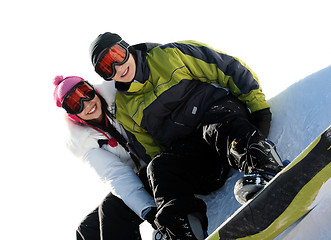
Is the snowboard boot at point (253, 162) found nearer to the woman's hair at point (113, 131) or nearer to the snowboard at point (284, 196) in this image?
the snowboard at point (284, 196)

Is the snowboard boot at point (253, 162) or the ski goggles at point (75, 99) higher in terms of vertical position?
the ski goggles at point (75, 99)

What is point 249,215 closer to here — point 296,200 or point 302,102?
point 296,200

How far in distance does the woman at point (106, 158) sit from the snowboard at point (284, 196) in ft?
2.89

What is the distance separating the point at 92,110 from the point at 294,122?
1.36m

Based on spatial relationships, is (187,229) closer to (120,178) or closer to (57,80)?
(120,178)

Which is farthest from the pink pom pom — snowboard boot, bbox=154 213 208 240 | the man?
snowboard boot, bbox=154 213 208 240

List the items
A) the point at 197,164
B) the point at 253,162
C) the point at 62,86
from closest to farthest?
the point at 253,162
the point at 197,164
the point at 62,86

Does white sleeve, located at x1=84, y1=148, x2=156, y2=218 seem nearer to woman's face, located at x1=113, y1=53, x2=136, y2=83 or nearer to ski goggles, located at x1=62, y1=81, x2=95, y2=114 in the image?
ski goggles, located at x1=62, y1=81, x2=95, y2=114

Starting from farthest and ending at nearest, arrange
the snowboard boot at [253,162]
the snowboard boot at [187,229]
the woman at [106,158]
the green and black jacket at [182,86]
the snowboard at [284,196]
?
the woman at [106,158] < the green and black jacket at [182,86] < the snowboard boot at [187,229] < the snowboard boot at [253,162] < the snowboard at [284,196]

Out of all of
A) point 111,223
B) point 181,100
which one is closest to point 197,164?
point 181,100

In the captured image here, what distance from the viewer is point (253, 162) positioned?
1.35 meters

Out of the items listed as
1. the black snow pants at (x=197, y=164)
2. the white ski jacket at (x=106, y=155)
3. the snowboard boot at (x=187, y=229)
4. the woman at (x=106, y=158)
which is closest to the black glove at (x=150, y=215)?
the woman at (x=106, y=158)

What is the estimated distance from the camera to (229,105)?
1811 mm

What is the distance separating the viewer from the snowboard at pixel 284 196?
1.12m
